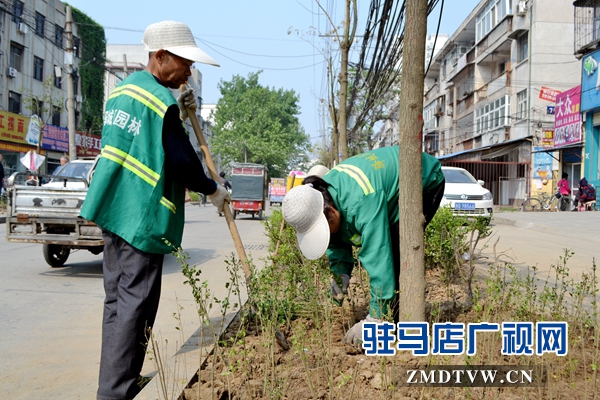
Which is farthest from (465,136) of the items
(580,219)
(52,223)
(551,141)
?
(52,223)

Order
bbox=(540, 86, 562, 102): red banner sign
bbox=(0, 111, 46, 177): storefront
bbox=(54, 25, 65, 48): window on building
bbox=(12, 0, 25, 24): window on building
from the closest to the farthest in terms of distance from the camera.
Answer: bbox=(0, 111, 46, 177): storefront < bbox=(540, 86, 562, 102): red banner sign < bbox=(12, 0, 25, 24): window on building < bbox=(54, 25, 65, 48): window on building

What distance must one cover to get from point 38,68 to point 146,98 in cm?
2868

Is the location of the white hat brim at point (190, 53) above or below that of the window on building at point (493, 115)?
below

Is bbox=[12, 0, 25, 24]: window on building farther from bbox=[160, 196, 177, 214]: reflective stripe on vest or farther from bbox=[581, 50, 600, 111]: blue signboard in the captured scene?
bbox=[160, 196, 177, 214]: reflective stripe on vest

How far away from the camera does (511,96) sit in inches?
1053

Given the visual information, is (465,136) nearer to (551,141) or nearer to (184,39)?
(551,141)

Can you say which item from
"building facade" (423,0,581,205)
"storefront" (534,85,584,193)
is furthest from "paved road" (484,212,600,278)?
"building facade" (423,0,581,205)

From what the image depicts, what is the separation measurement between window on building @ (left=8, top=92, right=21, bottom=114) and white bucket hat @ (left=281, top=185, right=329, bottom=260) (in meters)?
25.7

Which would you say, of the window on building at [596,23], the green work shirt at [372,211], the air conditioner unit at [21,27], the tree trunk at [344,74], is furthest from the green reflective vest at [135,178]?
the air conditioner unit at [21,27]

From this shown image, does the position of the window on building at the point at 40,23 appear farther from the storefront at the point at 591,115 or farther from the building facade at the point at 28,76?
the storefront at the point at 591,115

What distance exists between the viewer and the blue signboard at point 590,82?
18562 millimetres

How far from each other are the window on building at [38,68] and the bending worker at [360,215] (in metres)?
28.0

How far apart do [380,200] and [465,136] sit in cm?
3401

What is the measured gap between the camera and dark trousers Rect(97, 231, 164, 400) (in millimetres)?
2521
